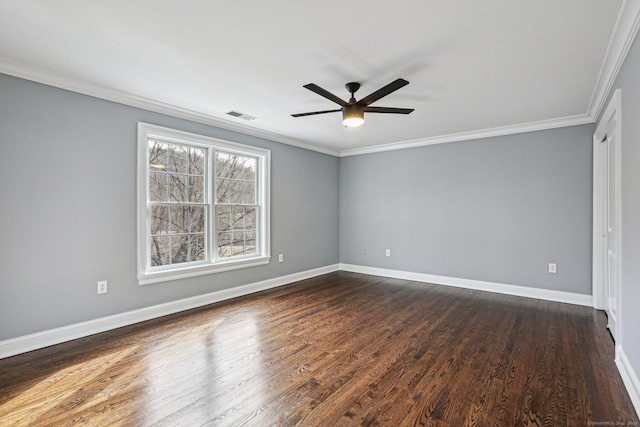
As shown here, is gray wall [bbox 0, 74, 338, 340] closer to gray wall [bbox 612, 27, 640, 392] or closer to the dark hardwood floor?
the dark hardwood floor

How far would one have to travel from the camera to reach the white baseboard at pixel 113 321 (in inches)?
109

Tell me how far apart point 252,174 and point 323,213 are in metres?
1.75

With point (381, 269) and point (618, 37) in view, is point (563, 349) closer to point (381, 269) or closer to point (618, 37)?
point (618, 37)

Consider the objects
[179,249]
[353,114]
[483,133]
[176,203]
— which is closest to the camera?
[353,114]

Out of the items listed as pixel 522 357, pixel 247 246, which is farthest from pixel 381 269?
pixel 522 357

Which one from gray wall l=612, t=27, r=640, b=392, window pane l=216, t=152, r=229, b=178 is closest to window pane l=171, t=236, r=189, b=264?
window pane l=216, t=152, r=229, b=178

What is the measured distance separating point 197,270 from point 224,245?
590 mm

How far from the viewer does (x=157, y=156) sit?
383 cm

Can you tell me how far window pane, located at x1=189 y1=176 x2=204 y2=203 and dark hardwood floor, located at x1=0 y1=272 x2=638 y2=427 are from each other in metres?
1.47

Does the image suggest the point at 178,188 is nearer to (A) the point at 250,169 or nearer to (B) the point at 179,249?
(B) the point at 179,249

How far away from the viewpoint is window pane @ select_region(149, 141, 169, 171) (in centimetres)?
378

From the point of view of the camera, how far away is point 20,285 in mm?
2771

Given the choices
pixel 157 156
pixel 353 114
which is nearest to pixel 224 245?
pixel 157 156

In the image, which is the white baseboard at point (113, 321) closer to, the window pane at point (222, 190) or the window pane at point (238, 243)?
the window pane at point (238, 243)
